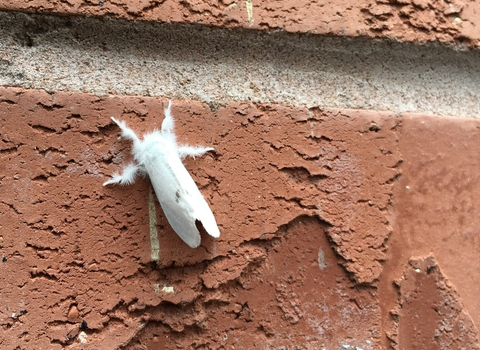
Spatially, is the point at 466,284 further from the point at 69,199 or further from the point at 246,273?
the point at 69,199

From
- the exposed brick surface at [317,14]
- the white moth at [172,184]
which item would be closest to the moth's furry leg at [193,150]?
the white moth at [172,184]

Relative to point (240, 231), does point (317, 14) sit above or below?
above

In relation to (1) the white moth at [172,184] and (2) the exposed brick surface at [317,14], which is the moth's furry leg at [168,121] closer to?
→ (1) the white moth at [172,184]

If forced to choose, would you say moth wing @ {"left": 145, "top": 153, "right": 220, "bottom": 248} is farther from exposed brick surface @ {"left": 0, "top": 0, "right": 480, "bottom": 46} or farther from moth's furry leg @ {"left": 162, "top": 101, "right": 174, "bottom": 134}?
exposed brick surface @ {"left": 0, "top": 0, "right": 480, "bottom": 46}

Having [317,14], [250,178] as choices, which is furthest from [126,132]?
[317,14]

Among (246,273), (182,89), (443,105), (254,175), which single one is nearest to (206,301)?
(246,273)

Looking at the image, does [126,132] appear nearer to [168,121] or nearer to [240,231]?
[168,121]
